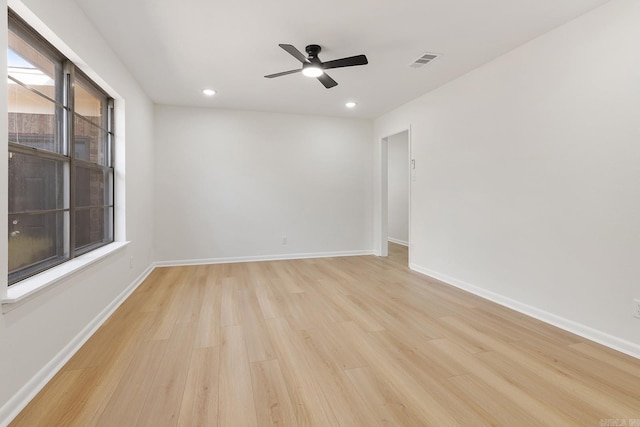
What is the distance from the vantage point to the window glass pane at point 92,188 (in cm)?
257

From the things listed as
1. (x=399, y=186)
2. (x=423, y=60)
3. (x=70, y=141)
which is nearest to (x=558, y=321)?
(x=423, y=60)

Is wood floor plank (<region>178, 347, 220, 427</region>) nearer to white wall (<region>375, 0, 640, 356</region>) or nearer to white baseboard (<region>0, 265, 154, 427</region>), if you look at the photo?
white baseboard (<region>0, 265, 154, 427</region>)

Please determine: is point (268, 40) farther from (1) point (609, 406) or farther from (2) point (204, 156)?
(1) point (609, 406)

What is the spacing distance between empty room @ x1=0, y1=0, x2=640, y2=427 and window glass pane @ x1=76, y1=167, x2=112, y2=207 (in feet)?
0.09

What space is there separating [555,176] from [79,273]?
3.92 meters

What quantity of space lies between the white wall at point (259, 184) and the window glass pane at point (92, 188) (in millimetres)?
1655

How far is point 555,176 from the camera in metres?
2.60

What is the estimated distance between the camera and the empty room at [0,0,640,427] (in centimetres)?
164

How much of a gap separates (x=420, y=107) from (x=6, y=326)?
4.65 metres

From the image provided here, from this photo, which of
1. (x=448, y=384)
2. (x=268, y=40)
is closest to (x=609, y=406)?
(x=448, y=384)

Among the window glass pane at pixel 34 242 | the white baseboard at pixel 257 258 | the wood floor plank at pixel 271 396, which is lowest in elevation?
the wood floor plank at pixel 271 396

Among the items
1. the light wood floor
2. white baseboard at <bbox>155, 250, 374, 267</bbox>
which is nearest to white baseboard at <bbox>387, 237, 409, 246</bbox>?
white baseboard at <bbox>155, 250, 374, 267</bbox>

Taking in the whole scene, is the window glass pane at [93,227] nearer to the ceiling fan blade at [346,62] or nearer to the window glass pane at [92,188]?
the window glass pane at [92,188]

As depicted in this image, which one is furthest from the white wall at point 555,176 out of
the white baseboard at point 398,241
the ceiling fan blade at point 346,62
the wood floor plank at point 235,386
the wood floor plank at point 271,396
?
the white baseboard at point 398,241
